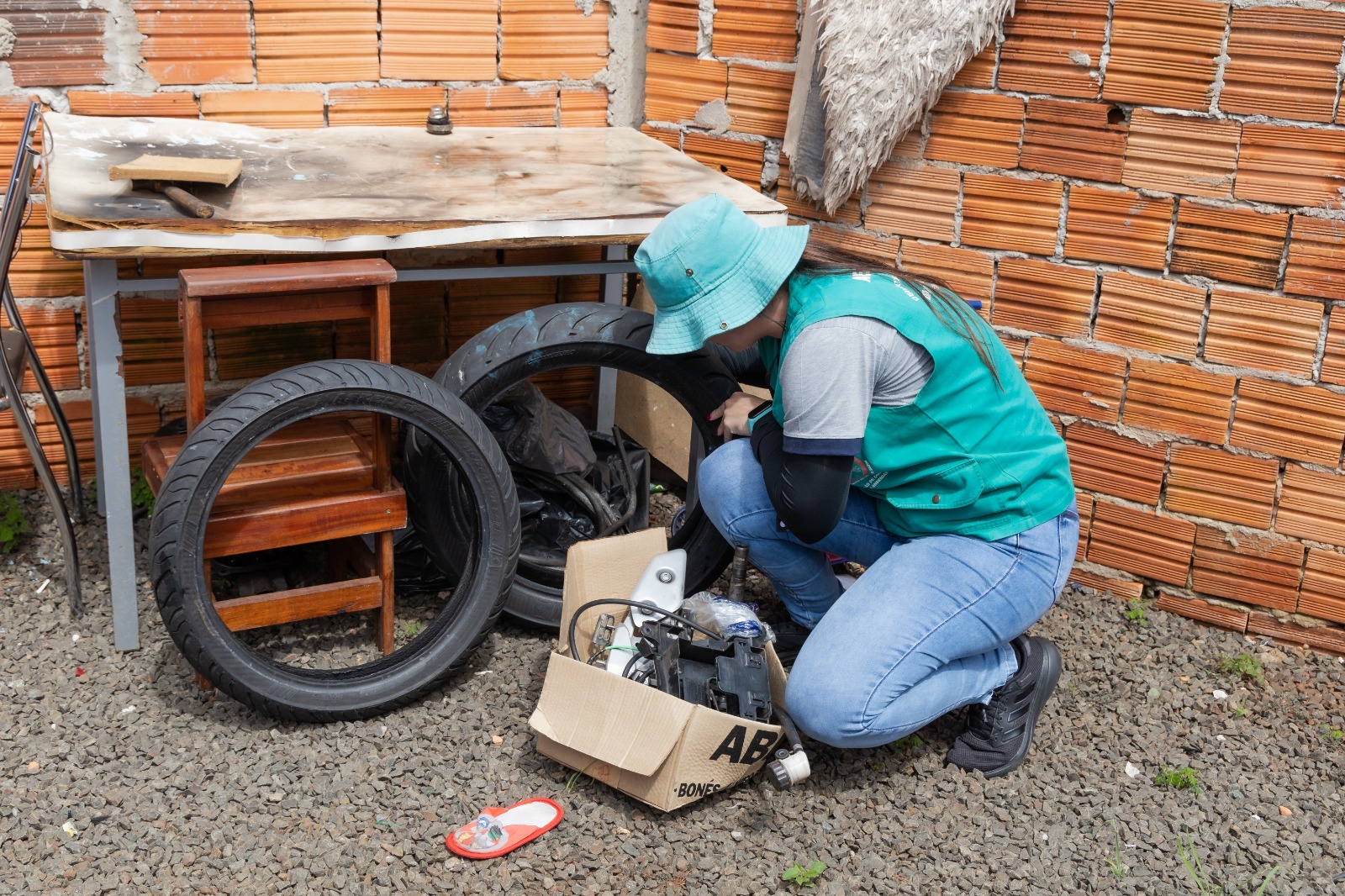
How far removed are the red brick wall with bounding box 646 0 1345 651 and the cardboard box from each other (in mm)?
1339

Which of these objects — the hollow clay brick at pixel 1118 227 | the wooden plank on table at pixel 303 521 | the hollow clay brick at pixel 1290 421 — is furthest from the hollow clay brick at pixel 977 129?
the wooden plank on table at pixel 303 521

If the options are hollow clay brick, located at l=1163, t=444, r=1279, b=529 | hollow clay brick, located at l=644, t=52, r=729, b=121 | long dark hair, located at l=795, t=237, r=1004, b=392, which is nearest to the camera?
long dark hair, located at l=795, t=237, r=1004, b=392

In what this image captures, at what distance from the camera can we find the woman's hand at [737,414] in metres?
2.90

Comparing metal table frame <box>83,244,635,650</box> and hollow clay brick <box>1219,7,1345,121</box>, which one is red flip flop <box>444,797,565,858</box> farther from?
hollow clay brick <box>1219,7,1345,121</box>

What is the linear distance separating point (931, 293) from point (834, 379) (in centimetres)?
37

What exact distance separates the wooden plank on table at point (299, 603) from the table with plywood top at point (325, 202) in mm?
338

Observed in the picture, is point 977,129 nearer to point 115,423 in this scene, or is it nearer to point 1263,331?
point 1263,331

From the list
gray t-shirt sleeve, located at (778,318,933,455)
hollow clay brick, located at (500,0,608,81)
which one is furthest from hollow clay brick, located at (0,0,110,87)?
gray t-shirt sleeve, located at (778,318,933,455)

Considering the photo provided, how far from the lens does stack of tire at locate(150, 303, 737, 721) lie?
8.31ft

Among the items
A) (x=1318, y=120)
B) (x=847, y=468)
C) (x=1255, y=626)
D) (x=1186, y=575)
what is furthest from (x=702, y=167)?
(x=1255, y=626)

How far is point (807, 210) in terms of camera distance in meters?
3.52

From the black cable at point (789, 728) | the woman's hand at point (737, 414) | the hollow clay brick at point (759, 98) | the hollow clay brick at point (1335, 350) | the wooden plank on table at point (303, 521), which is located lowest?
the black cable at point (789, 728)

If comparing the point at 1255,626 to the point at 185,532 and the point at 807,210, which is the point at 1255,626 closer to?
the point at 807,210

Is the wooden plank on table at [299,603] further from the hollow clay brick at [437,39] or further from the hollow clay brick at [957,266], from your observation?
the hollow clay brick at [957,266]
